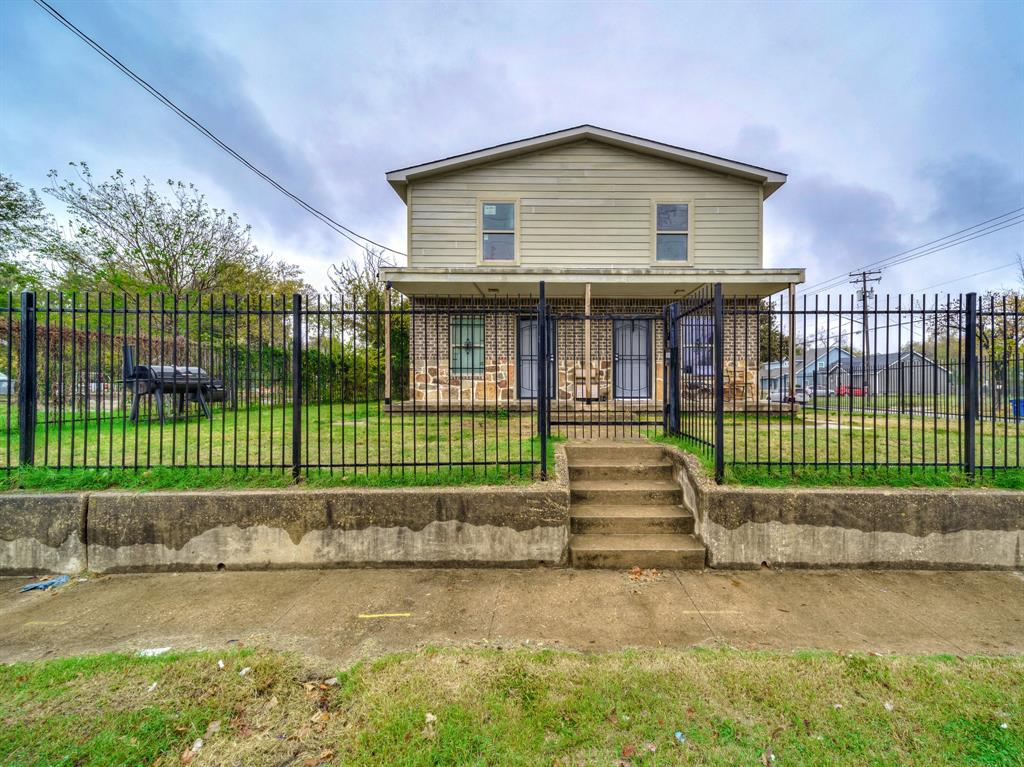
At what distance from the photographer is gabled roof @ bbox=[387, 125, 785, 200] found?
425 inches

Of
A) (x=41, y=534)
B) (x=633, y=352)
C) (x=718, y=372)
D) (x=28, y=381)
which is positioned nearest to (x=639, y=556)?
(x=718, y=372)

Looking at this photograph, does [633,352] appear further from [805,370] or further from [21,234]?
[21,234]

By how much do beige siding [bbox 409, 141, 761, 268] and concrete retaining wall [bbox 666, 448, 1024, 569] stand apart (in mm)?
8423

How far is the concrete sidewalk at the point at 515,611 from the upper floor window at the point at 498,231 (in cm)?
896

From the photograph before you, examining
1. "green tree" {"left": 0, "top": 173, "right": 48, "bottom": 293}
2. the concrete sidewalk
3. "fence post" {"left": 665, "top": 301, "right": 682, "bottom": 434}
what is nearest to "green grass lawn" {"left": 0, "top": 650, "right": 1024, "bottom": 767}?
the concrete sidewalk

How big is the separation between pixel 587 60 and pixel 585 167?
3969mm

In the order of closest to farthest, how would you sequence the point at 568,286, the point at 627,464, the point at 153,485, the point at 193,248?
the point at 153,485
the point at 627,464
the point at 568,286
the point at 193,248

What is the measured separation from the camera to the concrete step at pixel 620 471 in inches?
Result: 190

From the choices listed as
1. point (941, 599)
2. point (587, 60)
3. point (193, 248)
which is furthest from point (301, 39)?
point (941, 599)

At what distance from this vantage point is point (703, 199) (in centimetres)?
1121

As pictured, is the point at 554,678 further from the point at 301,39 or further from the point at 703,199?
the point at 301,39

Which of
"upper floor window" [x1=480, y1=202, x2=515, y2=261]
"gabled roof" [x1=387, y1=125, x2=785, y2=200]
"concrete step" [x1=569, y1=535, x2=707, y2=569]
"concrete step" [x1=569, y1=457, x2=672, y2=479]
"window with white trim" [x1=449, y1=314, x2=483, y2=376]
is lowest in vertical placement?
"concrete step" [x1=569, y1=535, x2=707, y2=569]

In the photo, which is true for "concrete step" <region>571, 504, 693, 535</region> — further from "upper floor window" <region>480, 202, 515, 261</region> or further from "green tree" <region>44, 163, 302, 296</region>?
"green tree" <region>44, 163, 302, 296</region>

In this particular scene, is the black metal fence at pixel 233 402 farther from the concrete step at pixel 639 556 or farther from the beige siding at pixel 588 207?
the beige siding at pixel 588 207
